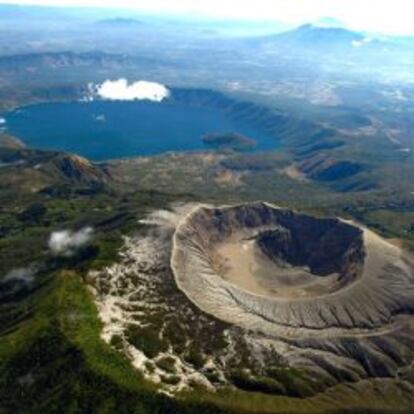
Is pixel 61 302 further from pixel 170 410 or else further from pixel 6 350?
pixel 170 410

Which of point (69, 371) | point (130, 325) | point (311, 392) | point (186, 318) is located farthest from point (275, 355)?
point (69, 371)

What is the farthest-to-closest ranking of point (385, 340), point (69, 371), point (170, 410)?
1. point (385, 340)
2. point (69, 371)
3. point (170, 410)

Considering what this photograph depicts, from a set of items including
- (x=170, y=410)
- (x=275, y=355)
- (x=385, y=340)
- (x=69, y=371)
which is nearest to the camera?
(x=170, y=410)

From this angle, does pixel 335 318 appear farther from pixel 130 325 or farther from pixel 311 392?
pixel 130 325

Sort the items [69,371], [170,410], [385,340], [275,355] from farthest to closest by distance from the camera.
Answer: [385,340], [275,355], [69,371], [170,410]

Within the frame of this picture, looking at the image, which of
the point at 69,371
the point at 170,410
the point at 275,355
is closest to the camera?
the point at 170,410

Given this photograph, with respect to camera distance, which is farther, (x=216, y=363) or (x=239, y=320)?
(x=239, y=320)

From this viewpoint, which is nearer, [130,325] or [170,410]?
[170,410]

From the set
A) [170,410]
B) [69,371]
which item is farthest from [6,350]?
[170,410]
